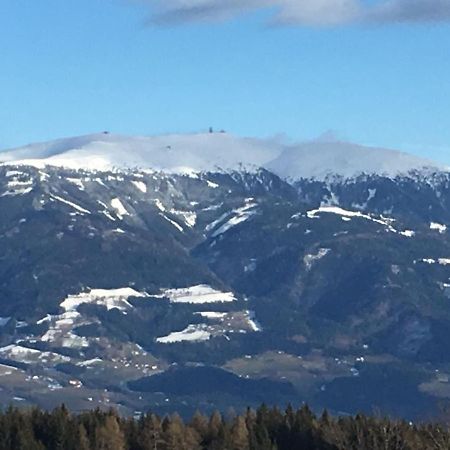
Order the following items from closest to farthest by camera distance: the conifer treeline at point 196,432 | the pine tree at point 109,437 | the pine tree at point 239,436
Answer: the conifer treeline at point 196,432
the pine tree at point 109,437
the pine tree at point 239,436

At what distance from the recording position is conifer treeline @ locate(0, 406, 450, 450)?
6422 inches

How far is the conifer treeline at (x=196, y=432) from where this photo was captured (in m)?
163

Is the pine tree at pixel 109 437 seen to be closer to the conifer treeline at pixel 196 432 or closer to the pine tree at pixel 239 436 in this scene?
the conifer treeline at pixel 196 432

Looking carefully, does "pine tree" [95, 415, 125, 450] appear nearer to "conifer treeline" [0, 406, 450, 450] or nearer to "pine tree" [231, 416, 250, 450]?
"conifer treeline" [0, 406, 450, 450]

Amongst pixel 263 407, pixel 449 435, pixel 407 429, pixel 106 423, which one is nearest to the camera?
pixel 449 435

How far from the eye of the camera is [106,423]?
561 feet

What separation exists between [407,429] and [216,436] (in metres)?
19.4

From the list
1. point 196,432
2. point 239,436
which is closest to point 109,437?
point 196,432

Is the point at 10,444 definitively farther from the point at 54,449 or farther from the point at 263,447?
the point at 263,447

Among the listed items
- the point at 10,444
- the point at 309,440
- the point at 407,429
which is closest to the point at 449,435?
the point at 407,429

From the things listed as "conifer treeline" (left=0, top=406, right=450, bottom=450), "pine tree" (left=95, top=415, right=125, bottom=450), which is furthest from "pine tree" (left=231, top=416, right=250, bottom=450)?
"pine tree" (left=95, top=415, right=125, bottom=450)

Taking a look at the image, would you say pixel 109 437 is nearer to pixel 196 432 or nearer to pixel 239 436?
pixel 196 432

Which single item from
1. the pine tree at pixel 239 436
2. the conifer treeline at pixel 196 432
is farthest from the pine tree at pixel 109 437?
the pine tree at pixel 239 436

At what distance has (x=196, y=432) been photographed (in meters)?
173
